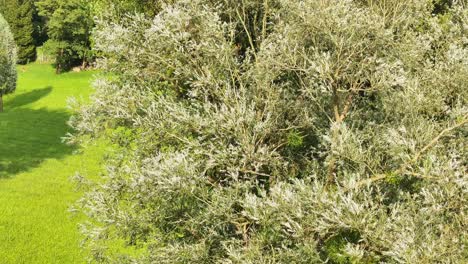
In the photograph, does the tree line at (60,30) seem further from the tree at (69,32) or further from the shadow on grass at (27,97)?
the shadow on grass at (27,97)

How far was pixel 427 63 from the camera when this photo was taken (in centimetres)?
1288

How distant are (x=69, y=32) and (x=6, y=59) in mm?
29266

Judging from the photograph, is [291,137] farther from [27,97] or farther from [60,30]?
[60,30]

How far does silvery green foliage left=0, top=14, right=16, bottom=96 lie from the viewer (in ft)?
153

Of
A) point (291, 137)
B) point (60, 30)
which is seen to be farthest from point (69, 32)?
point (291, 137)

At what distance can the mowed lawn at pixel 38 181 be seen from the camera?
22.9 meters

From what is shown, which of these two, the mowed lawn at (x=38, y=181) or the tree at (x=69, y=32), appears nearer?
the mowed lawn at (x=38, y=181)

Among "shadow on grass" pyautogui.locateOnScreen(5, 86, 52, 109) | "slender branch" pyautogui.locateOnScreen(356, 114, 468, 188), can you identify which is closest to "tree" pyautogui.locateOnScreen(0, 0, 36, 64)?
"shadow on grass" pyautogui.locateOnScreen(5, 86, 52, 109)

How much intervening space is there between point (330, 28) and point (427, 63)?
4.00m

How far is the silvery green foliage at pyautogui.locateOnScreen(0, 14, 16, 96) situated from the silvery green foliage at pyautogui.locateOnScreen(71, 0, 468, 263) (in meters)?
38.6

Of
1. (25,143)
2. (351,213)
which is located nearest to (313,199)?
(351,213)

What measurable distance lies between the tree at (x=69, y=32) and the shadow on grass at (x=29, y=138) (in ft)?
65.5

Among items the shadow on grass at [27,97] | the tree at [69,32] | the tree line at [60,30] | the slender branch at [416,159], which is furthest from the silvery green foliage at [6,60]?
the slender branch at [416,159]

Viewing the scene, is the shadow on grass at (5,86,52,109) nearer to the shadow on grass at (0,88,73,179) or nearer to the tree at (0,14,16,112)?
the shadow on grass at (0,88,73,179)
